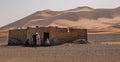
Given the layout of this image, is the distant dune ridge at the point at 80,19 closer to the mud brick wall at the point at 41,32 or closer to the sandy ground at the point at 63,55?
the mud brick wall at the point at 41,32

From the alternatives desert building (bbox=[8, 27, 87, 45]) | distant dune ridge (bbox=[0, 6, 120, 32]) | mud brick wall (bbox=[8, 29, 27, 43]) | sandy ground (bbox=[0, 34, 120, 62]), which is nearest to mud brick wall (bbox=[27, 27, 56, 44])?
desert building (bbox=[8, 27, 87, 45])

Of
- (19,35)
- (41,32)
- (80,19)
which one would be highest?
(80,19)

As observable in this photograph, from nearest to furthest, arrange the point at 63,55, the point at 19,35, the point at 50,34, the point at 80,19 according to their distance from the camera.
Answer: the point at 63,55, the point at 50,34, the point at 19,35, the point at 80,19

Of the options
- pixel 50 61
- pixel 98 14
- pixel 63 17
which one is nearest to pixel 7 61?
Answer: pixel 50 61

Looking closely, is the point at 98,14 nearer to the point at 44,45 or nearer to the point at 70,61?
the point at 44,45

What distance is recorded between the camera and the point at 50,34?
32.0 m

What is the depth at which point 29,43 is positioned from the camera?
31781 mm

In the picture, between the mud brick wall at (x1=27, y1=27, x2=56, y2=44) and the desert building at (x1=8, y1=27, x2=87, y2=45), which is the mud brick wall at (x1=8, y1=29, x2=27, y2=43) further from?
the mud brick wall at (x1=27, y1=27, x2=56, y2=44)

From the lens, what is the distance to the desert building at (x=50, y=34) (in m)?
32.1

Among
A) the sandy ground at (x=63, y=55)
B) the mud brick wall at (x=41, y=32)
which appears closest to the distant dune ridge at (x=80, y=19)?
the mud brick wall at (x=41, y=32)

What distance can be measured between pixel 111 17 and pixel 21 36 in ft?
225

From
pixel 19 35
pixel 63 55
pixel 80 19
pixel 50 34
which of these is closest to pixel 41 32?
pixel 50 34

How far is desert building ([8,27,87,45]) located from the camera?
32125mm

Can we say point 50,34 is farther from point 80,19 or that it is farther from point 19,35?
point 80,19
